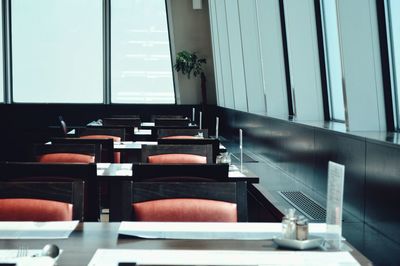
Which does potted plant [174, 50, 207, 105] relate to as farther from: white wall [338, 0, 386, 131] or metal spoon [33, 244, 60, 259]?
metal spoon [33, 244, 60, 259]

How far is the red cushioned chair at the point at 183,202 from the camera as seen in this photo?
2.33 metres

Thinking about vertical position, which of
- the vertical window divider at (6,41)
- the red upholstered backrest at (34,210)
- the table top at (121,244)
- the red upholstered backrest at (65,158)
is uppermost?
the vertical window divider at (6,41)

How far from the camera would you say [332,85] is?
626cm

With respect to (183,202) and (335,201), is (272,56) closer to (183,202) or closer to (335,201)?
(183,202)

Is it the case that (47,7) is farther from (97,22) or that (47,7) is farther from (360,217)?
(360,217)

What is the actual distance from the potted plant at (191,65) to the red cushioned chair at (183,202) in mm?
11286

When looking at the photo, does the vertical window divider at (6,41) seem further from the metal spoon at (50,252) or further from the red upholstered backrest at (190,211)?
the metal spoon at (50,252)

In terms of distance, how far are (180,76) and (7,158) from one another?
410 cm

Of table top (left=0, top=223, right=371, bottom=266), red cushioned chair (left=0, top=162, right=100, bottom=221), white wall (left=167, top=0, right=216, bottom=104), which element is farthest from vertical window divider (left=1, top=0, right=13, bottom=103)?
table top (left=0, top=223, right=371, bottom=266)

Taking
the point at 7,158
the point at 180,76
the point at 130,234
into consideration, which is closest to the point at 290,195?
the point at 130,234

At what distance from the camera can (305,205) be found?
3932 millimetres

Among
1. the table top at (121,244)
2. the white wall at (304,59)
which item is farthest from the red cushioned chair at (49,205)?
the white wall at (304,59)

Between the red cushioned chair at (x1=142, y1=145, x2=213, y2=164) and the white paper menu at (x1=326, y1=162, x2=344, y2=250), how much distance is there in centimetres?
221

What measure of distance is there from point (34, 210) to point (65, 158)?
65.0 inches
